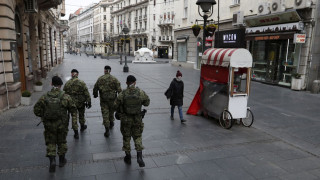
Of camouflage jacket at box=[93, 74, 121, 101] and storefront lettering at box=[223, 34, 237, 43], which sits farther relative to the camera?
storefront lettering at box=[223, 34, 237, 43]

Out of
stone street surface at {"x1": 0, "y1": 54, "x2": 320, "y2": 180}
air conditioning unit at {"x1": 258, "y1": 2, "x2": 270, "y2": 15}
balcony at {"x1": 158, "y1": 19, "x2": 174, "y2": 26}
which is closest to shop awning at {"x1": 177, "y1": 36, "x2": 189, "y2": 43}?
air conditioning unit at {"x1": 258, "y1": 2, "x2": 270, "y2": 15}

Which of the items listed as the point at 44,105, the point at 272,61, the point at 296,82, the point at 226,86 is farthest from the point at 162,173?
the point at 272,61

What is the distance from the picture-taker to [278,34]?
51.7ft

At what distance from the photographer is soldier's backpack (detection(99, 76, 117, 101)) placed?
6.75 meters

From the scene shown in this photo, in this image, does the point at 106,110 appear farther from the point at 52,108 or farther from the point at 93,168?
the point at 52,108

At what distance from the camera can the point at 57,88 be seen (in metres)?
4.82

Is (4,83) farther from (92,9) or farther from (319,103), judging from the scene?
(92,9)

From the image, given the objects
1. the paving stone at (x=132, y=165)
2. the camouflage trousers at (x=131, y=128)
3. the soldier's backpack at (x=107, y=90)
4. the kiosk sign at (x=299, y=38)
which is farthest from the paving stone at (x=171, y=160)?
the kiosk sign at (x=299, y=38)

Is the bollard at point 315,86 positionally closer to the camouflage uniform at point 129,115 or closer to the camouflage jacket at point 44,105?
the camouflage uniform at point 129,115

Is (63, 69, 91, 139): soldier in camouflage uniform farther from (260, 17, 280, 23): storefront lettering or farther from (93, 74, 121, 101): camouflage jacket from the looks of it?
(260, 17, 280, 23): storefront lettering

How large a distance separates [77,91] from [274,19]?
13778mm

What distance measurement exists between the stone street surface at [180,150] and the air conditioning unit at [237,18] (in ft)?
37.3

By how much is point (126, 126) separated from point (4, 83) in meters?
6.77

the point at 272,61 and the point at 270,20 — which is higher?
the point at 270,20
